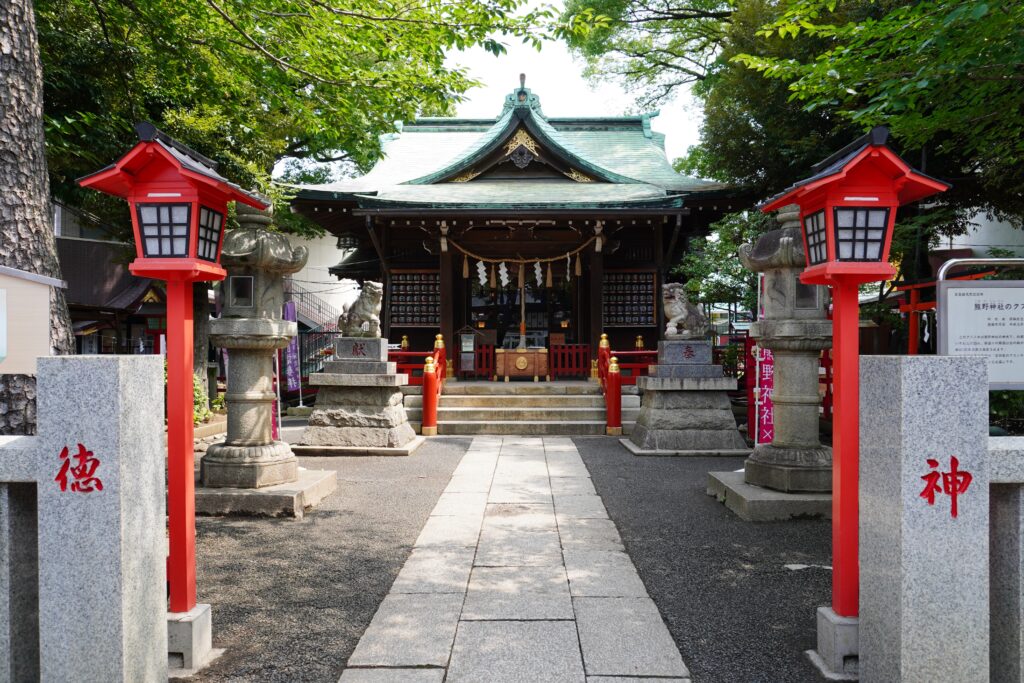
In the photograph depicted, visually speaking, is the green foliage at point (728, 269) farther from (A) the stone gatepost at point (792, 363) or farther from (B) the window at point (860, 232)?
(B) the window at point (860, 232)

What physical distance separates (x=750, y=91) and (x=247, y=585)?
12702mm

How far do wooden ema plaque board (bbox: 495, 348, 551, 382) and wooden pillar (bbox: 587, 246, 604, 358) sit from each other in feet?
4.84

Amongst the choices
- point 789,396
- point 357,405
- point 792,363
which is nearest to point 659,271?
point 357,405

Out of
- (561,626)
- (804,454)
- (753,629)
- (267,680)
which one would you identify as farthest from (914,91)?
(267,680)

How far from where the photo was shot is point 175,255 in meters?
3.26

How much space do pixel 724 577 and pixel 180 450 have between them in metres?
3.56

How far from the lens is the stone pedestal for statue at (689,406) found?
891cm

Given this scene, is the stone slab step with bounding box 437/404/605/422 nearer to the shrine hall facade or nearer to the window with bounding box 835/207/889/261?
the shrine hall facade

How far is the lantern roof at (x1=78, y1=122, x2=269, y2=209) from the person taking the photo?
3094 mm

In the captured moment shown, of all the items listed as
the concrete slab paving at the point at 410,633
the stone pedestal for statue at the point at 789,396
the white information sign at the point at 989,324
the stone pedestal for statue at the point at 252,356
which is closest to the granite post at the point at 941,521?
the white information sign at the point at 989,324

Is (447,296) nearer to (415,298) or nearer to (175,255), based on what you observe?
(415,298)

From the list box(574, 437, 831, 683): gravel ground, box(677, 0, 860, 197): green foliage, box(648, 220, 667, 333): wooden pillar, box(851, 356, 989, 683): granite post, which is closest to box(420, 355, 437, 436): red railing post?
box(574, 437, 831, 683): gravel ground

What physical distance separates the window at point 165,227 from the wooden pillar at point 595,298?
11.1 m

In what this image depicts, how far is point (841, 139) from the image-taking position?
38.2 feet
